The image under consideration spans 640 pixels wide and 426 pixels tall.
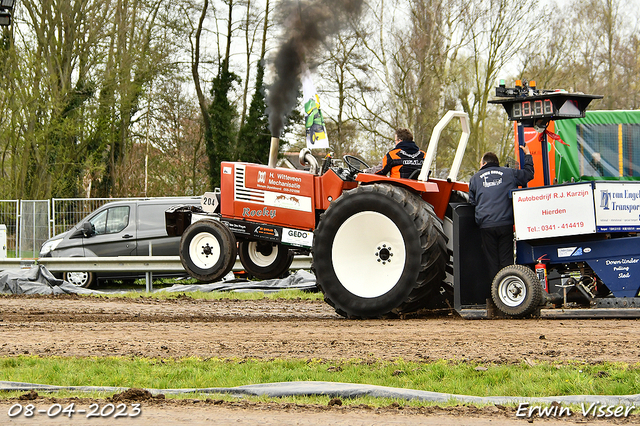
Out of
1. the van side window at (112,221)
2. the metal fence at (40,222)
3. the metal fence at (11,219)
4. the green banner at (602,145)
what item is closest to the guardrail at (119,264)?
the van side window at (112,221)

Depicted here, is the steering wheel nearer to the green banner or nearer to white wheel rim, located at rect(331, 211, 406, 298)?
white wheel rim, located at rect(331, 211, 406, 298)

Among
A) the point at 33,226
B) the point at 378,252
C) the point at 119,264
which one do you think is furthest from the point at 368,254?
the point at 33,226

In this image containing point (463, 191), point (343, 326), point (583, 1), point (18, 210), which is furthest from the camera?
point (583, 1)

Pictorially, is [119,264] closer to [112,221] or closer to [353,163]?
[112,221]

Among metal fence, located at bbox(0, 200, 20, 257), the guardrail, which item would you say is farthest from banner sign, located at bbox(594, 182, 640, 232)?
metal fence, located at bbox(0, 200, 20, 257)

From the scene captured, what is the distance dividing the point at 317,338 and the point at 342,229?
1.99 m

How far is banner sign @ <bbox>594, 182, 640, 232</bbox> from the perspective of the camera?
819 centimetres

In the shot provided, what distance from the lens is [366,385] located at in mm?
5148

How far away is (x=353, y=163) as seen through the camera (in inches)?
410

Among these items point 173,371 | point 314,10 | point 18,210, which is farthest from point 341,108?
point 173,371

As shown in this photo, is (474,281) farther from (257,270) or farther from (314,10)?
(314,10)

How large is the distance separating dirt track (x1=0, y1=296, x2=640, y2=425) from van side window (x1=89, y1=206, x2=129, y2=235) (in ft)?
21.2

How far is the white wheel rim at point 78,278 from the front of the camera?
53.8 feet

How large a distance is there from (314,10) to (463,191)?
580 cm
